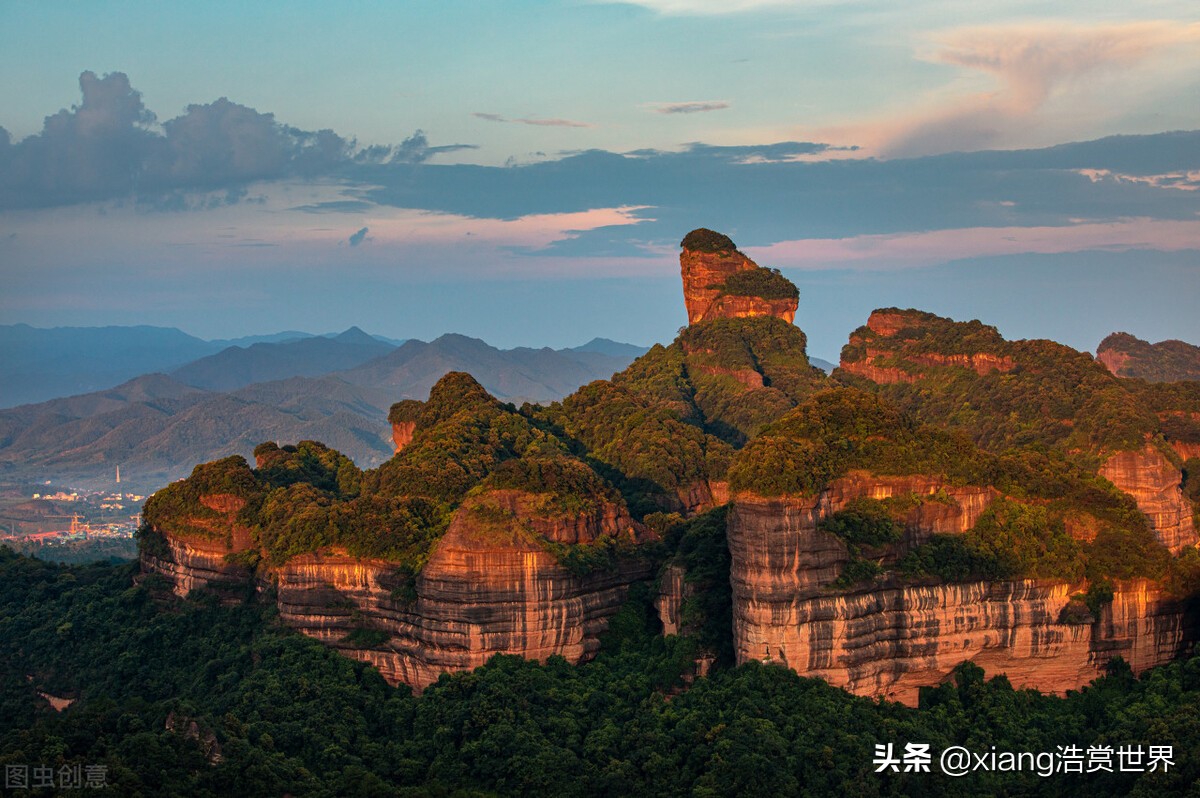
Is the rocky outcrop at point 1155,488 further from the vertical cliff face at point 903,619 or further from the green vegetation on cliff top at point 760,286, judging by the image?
the green vegetation on cliff top at point 760,286

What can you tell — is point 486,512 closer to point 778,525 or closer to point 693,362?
point 778,525

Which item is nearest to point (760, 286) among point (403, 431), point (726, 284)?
point (726, 284)

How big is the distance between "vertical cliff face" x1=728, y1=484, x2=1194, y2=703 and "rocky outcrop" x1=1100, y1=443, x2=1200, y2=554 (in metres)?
13.7

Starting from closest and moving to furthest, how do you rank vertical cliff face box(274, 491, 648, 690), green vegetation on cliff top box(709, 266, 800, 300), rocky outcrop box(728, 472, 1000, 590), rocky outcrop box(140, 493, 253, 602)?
rocky outcrop box(728, 472, 1000, 590), vertical cliff face box(274, 491, 648, 690), rocky outcrop box(140, 493, 253, 602), green vegetation on cliff top box(709, 266, 800, 300)

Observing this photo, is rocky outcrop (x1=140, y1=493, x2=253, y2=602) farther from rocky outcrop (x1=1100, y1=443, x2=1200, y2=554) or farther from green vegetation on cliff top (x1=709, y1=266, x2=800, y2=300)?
green vegetation on cliff top (x1=709, y1=266, x2=800, y2=300)

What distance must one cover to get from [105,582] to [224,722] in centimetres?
2453

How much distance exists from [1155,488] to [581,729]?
30.4 m

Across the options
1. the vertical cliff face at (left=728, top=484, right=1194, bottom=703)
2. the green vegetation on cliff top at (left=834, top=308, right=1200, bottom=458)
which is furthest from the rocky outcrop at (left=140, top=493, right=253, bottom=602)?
the green vegetation on cliff top at (left=834, top=308, right=1200, bottom=458)

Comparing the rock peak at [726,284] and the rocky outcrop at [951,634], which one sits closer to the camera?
the rocky outcrop at [951,634]

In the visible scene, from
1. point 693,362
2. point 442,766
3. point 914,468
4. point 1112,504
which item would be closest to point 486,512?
point 442,766

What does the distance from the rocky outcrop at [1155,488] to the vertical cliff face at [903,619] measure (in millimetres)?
13725

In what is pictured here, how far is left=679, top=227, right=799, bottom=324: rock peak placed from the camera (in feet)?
314

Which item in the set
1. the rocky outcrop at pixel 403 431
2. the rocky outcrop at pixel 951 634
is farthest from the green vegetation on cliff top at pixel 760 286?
the rocky outcrop at pixel 951 634

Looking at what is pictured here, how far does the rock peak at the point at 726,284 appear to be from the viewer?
95.6 m
